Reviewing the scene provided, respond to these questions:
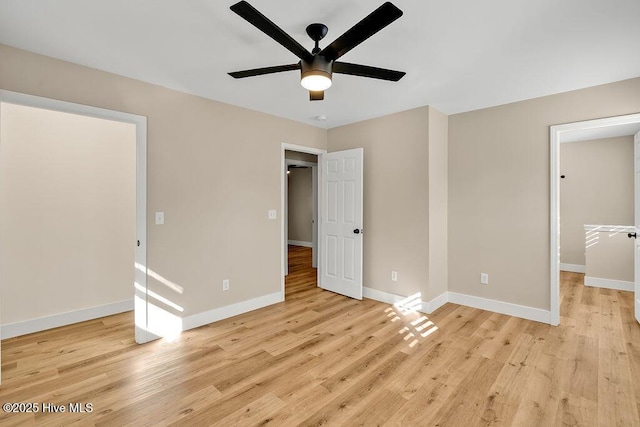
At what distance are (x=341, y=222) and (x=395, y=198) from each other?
2.89ft

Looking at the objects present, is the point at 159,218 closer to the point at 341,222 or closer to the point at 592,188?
the point at 341,222

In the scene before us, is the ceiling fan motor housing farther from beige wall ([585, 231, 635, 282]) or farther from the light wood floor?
beige wall ([585, 231, 635, 282])

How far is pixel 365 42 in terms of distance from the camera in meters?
2.20

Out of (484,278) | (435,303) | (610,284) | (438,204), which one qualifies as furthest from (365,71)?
(610,284)

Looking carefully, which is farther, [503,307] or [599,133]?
[599,133]

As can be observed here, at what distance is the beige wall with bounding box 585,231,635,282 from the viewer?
450 centimetres

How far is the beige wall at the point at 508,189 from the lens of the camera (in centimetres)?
321

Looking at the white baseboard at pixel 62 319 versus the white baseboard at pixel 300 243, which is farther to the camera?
the white baseboard at pixel 300 243

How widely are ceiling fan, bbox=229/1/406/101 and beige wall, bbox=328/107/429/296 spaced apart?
1870 mm

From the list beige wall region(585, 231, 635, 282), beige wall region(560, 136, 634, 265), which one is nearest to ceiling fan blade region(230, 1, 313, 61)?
beige wall region(585, 231, 635, 282)

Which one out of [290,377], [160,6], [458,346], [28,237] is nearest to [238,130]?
[160,6]

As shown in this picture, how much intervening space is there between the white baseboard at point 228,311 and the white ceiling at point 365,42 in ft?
7.98

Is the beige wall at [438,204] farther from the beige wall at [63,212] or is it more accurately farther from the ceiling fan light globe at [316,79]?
the beige wall at [63,212]

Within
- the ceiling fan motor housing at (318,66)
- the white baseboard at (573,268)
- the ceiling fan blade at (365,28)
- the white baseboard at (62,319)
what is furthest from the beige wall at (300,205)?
the ceiling fan blade at (365,28)
